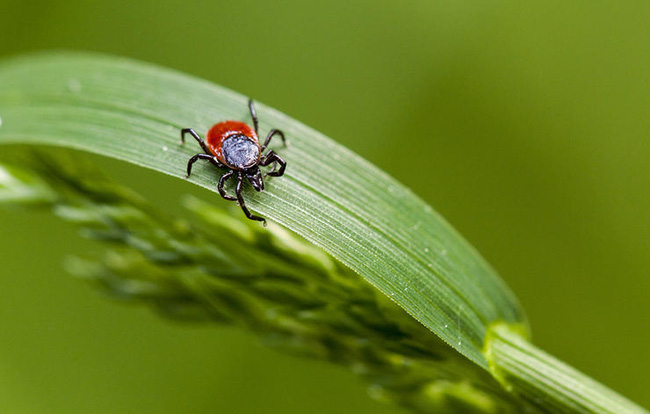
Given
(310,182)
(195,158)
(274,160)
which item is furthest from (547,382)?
(195,158)

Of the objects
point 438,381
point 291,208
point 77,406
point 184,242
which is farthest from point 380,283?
point 77,406

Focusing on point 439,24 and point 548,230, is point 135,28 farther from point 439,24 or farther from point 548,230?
point 548,230

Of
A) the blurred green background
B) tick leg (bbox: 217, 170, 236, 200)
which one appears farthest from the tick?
the blurred green background

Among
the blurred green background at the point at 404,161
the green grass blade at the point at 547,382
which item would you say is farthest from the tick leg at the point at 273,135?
the blurred green background at the point at 404,161

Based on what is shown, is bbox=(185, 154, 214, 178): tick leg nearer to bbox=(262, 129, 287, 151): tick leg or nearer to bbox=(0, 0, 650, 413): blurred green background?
bbox=(262, 129, 287, 151): tick leg

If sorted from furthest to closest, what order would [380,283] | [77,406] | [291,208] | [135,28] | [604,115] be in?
[135,28], [604,115], [77,406], [291,208], [380,283]

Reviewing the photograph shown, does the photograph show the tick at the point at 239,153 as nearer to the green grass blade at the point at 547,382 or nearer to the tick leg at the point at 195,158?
the tick leg at the point at 195,158
